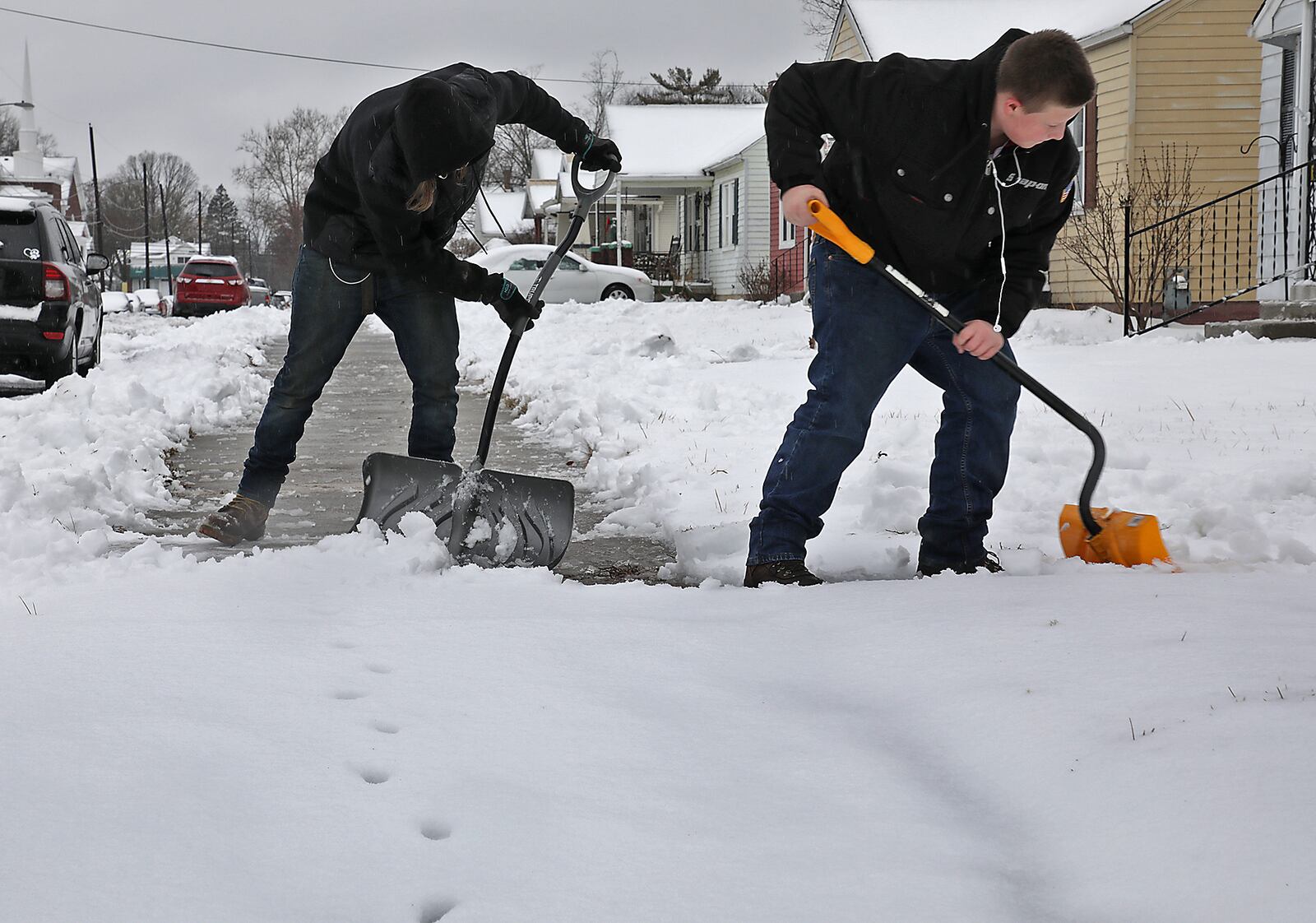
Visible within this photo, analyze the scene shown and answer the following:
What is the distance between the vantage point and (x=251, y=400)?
31.0ft

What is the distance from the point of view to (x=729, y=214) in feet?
100

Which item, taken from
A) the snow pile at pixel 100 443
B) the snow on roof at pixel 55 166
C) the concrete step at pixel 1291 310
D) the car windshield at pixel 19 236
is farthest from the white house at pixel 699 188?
the snow on roof at pixel 55 166

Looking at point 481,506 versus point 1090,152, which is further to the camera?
point 1090,152

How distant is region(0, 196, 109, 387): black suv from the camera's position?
9594 mm

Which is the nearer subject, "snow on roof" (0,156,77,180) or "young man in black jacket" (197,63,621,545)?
"young man in black jacket" (197,63,621,545)

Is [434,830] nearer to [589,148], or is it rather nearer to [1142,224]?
[589,148]

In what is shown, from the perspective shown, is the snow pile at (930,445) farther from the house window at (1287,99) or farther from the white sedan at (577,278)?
the white sedan at (577,278)

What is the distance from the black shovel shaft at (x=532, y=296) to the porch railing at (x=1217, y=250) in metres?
8.72

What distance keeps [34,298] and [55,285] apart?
0.63 ft

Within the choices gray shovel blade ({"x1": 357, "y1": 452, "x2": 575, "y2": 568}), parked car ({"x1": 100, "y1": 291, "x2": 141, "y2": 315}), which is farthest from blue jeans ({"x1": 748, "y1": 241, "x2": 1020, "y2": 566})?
parked car ({"x1": 100, "y1": 291, "x2": 141, "y2": 315})

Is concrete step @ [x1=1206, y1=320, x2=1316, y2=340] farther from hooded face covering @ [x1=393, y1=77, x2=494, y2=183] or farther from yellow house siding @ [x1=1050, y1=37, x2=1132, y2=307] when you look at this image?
hooded face covering @ [x1=393, y1=77, x2=494, y2=183]

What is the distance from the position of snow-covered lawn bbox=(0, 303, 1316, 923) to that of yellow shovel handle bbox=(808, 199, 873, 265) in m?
0.93

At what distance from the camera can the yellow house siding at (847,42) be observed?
21.8 metres

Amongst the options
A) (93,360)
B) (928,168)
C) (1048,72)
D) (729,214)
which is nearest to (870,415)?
(928,168)
